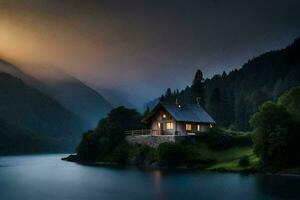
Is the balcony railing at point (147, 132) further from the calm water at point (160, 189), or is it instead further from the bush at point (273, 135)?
the calm water at point (160, 189)

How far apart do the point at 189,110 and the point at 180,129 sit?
28.9 feet

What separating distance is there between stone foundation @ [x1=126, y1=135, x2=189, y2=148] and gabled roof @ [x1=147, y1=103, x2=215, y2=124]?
6.93m

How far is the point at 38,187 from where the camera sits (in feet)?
213

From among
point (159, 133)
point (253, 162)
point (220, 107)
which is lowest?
point (253, 162)

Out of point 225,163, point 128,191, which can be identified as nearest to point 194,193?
point 128,191

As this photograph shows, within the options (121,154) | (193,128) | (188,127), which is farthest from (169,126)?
(121,154)

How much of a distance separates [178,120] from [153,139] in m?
8.66

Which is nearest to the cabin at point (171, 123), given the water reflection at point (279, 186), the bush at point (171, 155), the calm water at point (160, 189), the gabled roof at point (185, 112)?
the gabled roof at point (185, 112)

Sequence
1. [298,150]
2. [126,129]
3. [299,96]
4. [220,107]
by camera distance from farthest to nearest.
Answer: [220,107], [126,129], [299,96], [298,150]

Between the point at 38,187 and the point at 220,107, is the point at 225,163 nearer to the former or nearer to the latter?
the point at 38,187

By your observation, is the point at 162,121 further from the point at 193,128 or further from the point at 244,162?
the point at 244,162

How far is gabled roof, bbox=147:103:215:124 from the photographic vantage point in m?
124

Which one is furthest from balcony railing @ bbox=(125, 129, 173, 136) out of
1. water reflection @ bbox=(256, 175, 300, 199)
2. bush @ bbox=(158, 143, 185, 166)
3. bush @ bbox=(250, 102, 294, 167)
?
water reflection @ bbox=(256, 175, 300, 199)

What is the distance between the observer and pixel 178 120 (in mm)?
121625
